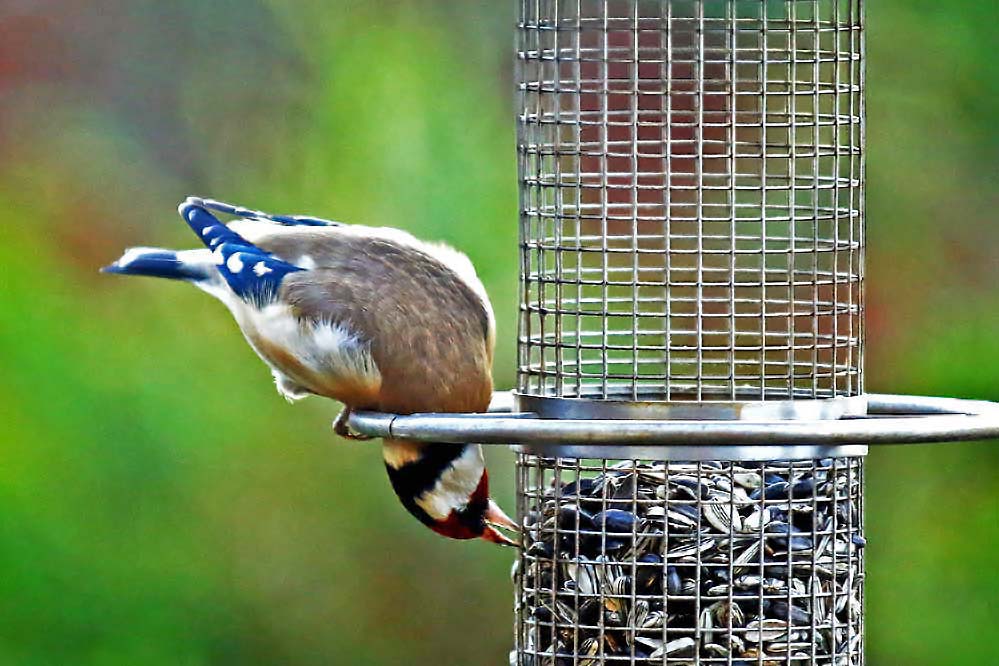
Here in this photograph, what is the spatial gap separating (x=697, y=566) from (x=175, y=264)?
1832 mm

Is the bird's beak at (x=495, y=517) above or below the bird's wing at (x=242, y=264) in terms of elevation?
below

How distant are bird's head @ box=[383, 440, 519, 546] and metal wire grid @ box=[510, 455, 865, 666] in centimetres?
44

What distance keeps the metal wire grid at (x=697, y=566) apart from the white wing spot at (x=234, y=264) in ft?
3.76

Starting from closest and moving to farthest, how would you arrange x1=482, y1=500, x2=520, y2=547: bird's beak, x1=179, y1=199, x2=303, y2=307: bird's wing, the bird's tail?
1. x1=482, y1=500, x2=520, y2=547: bird's beak
2. x1=179, y1=199, x2=303, y2=307: bird's wing
3. the bird's tail

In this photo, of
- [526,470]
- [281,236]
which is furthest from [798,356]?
[281,236]

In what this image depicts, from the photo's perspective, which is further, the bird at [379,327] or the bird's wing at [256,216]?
the bird's wing at [256,216]

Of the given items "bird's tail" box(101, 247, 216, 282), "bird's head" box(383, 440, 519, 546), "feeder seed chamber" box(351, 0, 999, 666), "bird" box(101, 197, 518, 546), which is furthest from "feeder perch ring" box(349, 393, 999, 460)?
"bird's tail" box(101, 247, 216, 282)

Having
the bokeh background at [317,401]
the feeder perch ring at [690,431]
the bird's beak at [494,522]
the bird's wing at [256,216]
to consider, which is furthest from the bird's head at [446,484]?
the bokeh background at [317,401]

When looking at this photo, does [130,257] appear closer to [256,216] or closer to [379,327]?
[256,216]

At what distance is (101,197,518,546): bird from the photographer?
181 inches

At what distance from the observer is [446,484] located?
4.76m

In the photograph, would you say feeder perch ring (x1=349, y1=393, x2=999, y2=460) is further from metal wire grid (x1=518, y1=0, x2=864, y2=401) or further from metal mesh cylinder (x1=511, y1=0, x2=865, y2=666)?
metal wire grid (x1=518, y1=0, x2=864, y2=401)

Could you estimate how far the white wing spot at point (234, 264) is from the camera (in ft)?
16.4

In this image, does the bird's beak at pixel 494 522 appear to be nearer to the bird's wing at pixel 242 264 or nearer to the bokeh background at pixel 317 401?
the bird's wing at pixel 242 264
